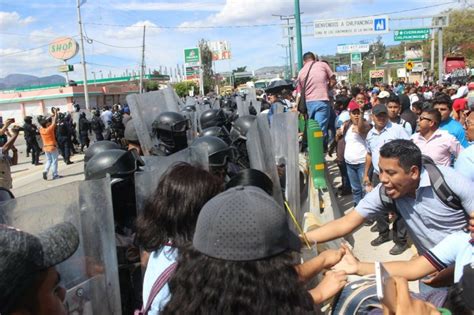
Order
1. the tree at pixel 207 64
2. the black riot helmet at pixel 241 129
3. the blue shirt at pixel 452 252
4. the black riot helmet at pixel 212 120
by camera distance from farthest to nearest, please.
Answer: the tree at pixel 207 64 → the black riot helmet at pixel 212 120 → the black riot helmet at pixel 241 129 → the blue shirt at pixel 452 252

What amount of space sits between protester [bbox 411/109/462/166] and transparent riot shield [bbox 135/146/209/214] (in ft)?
9.76

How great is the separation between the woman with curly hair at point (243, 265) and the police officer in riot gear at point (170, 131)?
338 centimetres

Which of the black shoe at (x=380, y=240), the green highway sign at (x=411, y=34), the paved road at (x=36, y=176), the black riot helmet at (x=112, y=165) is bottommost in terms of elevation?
the paved road at (x=36, y=176)

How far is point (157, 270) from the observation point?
1907 millimetres

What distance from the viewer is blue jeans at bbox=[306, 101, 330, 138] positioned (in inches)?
301

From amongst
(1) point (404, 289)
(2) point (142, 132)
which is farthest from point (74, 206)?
(2) point (142, 132)

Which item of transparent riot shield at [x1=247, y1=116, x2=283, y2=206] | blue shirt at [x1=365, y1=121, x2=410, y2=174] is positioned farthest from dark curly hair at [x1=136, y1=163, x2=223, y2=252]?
blue shirt at [x1=365, y1=121, x2=410, y2=174]

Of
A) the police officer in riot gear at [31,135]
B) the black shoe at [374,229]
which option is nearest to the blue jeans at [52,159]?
the police officer in riot gear at [31,135]

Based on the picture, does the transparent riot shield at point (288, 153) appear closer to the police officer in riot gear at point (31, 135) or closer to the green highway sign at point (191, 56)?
the police officer in riot gear at point (31, 135)

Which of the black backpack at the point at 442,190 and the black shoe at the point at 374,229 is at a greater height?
the black backpack at the point at 442,190

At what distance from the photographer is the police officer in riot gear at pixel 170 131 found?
4758 mm

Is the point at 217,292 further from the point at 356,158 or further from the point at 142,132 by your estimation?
the point at 356,158

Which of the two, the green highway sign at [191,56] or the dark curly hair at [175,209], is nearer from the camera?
the dark curly hair at [175,209]

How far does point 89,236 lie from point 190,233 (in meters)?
0.42
